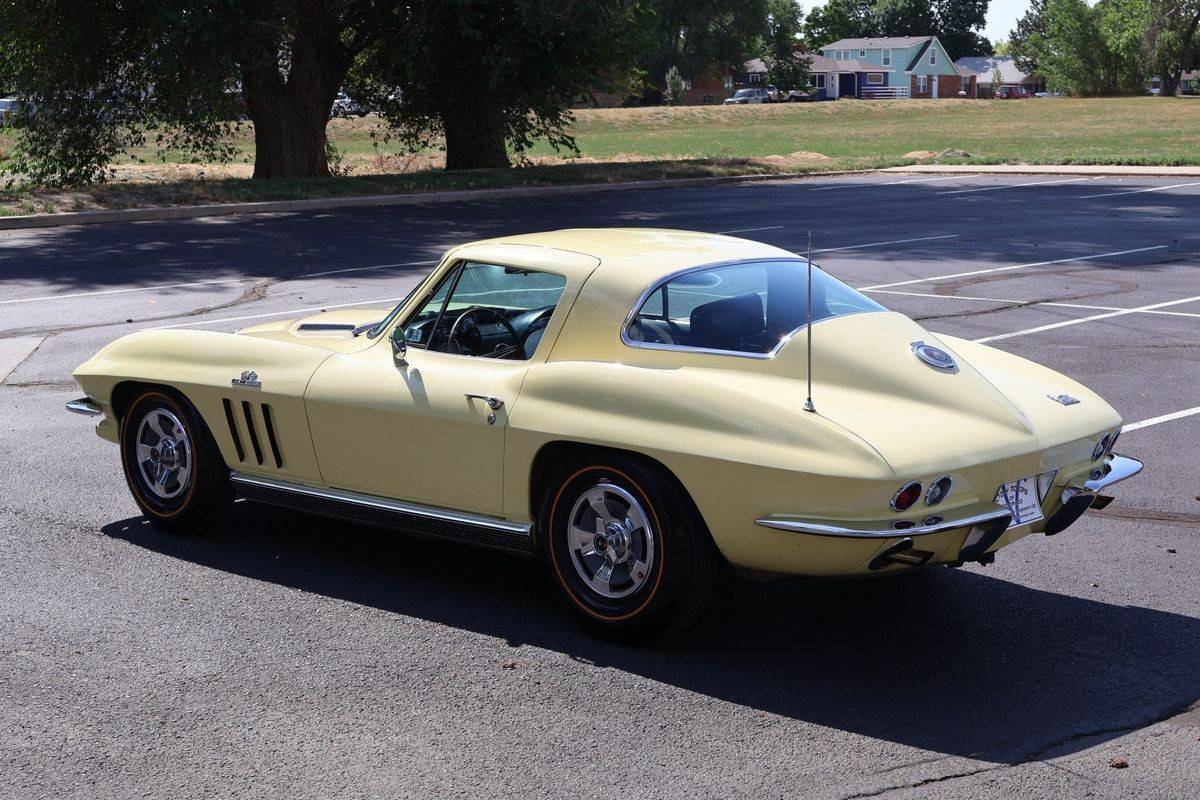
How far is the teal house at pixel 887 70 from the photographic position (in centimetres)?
13175

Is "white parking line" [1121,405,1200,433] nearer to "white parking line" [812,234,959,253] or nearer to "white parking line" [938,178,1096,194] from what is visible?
"white parking line" [812,234,959,253]

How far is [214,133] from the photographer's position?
27406 millimetres

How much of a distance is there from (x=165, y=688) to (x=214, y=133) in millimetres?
24589

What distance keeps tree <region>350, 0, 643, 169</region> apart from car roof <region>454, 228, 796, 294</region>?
20.1m

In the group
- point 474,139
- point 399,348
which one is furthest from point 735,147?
point 399,348

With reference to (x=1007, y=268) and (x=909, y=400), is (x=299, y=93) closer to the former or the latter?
(x=1007, y=268)

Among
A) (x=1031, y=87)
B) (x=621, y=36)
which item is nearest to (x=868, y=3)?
(x=1031, y=87)

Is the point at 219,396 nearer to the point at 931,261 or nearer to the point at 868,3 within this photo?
the point at 931,261

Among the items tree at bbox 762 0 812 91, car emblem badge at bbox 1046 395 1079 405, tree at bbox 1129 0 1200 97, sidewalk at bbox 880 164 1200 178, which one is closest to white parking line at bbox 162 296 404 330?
car emblem badge at bbox 1046 395 1079 405

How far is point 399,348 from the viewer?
5.42 meters

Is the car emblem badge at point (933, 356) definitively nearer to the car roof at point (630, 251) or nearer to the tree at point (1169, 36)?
the car roof at point (630, 251)

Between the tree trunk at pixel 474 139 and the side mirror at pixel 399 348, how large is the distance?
24.8 metres

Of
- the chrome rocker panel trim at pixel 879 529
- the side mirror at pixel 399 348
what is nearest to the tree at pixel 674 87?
the side mirror at pixel 399 348

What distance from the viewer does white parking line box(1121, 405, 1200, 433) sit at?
312 inches
